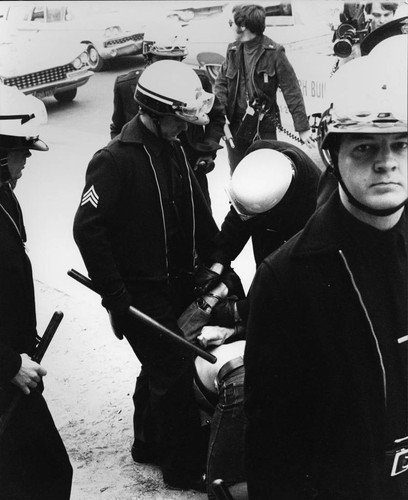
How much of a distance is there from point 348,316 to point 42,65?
3.10 m

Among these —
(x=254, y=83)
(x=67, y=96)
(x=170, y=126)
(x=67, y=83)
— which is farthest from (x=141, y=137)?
(x=67, y=96)

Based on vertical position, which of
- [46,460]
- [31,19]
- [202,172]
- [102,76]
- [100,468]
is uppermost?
[31,19]

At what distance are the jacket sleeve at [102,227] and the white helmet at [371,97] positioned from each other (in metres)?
1.38

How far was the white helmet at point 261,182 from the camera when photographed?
8.50 feet

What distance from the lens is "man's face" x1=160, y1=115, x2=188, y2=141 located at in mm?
2941

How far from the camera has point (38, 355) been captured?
2613mm

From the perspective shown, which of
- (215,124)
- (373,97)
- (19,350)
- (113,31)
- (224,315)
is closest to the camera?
(373,97)

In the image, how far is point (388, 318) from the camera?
5.28ft

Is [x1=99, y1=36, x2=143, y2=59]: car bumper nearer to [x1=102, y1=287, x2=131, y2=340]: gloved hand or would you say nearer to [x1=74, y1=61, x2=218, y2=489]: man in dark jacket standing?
[x1=74, y1=61, x2=218, y2=489]: man in dark jacket standing

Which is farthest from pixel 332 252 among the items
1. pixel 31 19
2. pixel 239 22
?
pixel 239 22

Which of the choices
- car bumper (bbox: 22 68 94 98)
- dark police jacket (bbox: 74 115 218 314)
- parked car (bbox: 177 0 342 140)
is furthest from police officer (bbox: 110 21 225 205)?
dark police jacket (bbox: 74 115 218 314)

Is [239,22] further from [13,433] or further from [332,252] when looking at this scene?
[332,252]

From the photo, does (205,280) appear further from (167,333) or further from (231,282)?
(167,333)

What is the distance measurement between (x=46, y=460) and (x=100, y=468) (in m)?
0.60
